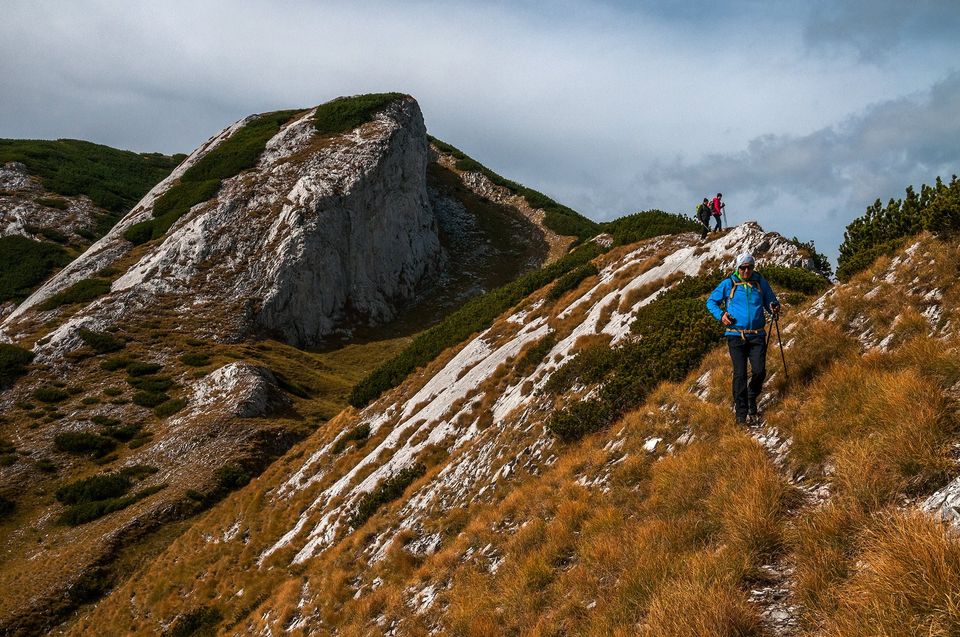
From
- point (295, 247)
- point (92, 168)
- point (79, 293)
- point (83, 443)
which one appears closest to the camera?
point (83, 443)

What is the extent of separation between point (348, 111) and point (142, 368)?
4645cm

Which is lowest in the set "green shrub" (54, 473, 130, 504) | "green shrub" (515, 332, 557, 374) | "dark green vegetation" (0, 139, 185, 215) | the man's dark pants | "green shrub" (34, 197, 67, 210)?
"green shrub" (54, 473, 130, 504)

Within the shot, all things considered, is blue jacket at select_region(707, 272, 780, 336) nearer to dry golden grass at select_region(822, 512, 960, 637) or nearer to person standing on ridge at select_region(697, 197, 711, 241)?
dry golden grass at select_region(822, 512, 960, 637)

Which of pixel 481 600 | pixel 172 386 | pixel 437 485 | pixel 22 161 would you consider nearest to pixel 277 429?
pixel 172 386

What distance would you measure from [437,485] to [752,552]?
10.8m

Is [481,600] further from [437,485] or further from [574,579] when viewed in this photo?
[437,485]

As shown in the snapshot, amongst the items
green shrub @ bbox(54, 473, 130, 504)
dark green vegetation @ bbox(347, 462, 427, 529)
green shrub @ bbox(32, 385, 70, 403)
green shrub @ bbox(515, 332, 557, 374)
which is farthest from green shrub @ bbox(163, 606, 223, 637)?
green shrub @ bbox(32, 385, 70, 403)

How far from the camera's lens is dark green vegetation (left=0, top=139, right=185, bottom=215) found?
81062mm

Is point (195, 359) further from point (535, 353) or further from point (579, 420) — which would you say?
point (579, 420)

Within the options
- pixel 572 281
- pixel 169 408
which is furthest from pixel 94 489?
pixel 572 281

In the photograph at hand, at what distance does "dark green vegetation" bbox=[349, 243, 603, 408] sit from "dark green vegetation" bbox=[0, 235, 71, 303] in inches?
2088

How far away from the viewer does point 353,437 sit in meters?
24.6

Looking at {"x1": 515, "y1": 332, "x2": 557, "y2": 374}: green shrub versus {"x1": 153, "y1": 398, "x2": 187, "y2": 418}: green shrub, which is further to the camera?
{"x1": 153, "y1": 398, "x2": 187, "y2": 418}: green shrub

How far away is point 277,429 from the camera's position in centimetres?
3366
